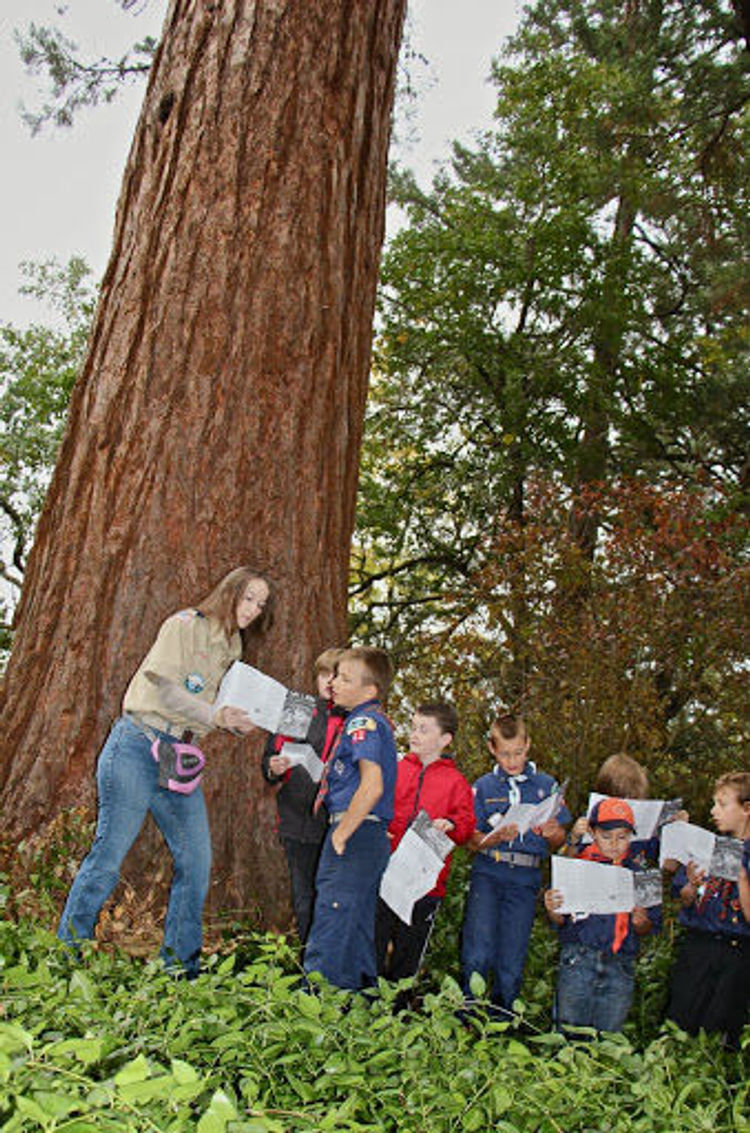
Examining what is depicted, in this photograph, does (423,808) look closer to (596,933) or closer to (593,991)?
(596,933)

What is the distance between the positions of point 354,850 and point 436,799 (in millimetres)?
865

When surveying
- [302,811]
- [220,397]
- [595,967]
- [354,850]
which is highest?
[220,397]

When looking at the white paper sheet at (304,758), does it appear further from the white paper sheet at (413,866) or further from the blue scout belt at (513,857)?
the blue scout belt at (513,857)

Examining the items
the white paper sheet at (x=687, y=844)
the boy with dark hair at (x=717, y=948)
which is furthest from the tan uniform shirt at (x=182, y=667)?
the boy with dark hair at (x=717, y=948)

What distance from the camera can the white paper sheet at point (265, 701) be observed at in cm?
413

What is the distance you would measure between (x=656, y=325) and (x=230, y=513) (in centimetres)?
1329

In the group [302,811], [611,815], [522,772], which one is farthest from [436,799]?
[611,815]


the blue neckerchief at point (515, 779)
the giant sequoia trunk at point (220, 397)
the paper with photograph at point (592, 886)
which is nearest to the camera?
the paper with photograph at point (592, 886)

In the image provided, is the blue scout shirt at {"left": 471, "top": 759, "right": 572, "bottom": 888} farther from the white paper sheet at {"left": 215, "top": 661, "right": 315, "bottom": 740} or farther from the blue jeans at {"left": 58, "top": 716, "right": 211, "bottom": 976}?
the blue jeans at {"left": 58, "top": 716, "right": 211, "bottom": 976}

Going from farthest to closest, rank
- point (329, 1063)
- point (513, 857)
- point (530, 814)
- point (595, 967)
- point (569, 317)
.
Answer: point (569, 317) < point (513, 857) < point (530, 814) < point (595, 967) < point (329, 1063)

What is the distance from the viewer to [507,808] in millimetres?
5133

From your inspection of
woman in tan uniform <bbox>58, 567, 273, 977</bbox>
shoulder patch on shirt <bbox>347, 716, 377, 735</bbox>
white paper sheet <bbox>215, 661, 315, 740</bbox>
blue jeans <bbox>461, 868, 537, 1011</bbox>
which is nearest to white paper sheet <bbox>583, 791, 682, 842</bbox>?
blue jeans <bbox>461, 868, 537, 1011</bbox>

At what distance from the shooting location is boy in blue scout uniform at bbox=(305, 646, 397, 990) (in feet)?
13.1

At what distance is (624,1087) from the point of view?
2.87 m
